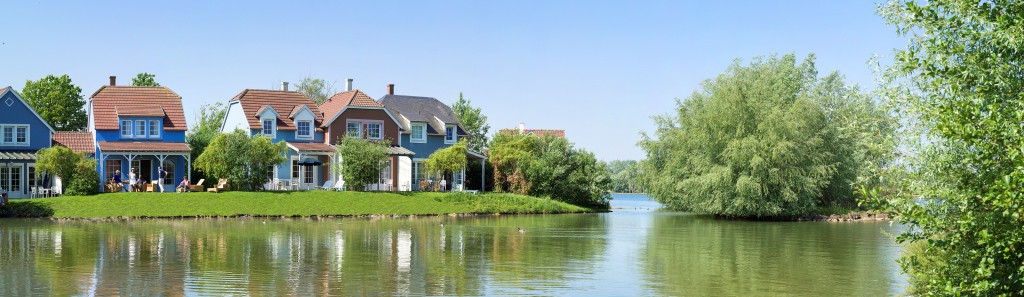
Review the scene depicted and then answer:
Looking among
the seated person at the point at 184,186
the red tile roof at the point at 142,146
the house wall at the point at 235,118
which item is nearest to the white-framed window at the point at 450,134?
the house wall at the point at 235,118

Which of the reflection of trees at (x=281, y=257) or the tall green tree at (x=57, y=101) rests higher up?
the tall green tree at (x=57, y=101)

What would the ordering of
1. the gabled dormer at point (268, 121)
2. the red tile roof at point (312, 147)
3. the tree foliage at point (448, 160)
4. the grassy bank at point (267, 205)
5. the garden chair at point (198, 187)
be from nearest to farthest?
the grassy bank at point (267, 205), the garden chair at point (198, 187), the red tile roof at point (312, 147), the tree foliage at point (448, 160), the gabled dormer at point (268, 121)

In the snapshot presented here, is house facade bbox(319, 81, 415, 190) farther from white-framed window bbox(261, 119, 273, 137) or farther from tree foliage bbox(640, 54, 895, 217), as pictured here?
tree foliage bbox(640, 54, 895, 217)

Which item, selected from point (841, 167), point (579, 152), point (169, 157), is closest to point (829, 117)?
point (841, 167)

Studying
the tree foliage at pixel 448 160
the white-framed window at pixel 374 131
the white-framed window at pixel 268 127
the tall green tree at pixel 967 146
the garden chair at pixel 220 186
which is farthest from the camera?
the white-framed window at pixel 374 131

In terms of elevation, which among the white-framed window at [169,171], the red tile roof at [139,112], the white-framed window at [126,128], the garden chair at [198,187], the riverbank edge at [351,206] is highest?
the red tile roof at [139,112]

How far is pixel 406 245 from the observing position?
1277 inches

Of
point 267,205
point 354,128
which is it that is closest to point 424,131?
point 354,128

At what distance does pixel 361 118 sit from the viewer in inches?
2367

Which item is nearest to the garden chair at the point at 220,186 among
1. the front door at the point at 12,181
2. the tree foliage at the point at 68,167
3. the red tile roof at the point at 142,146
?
the red tile roof at the point at 142,146

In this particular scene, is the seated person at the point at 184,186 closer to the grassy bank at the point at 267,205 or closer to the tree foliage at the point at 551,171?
the grassy bank at the point at 267,205

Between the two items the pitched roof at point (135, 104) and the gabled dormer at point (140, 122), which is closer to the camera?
the pitched roof at point (135, 104)

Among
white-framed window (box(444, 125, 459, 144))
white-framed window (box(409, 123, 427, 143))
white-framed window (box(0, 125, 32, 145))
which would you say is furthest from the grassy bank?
white-framed window (box(444, 125, 459, 144))

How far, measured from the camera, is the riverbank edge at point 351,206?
44.4 metres
